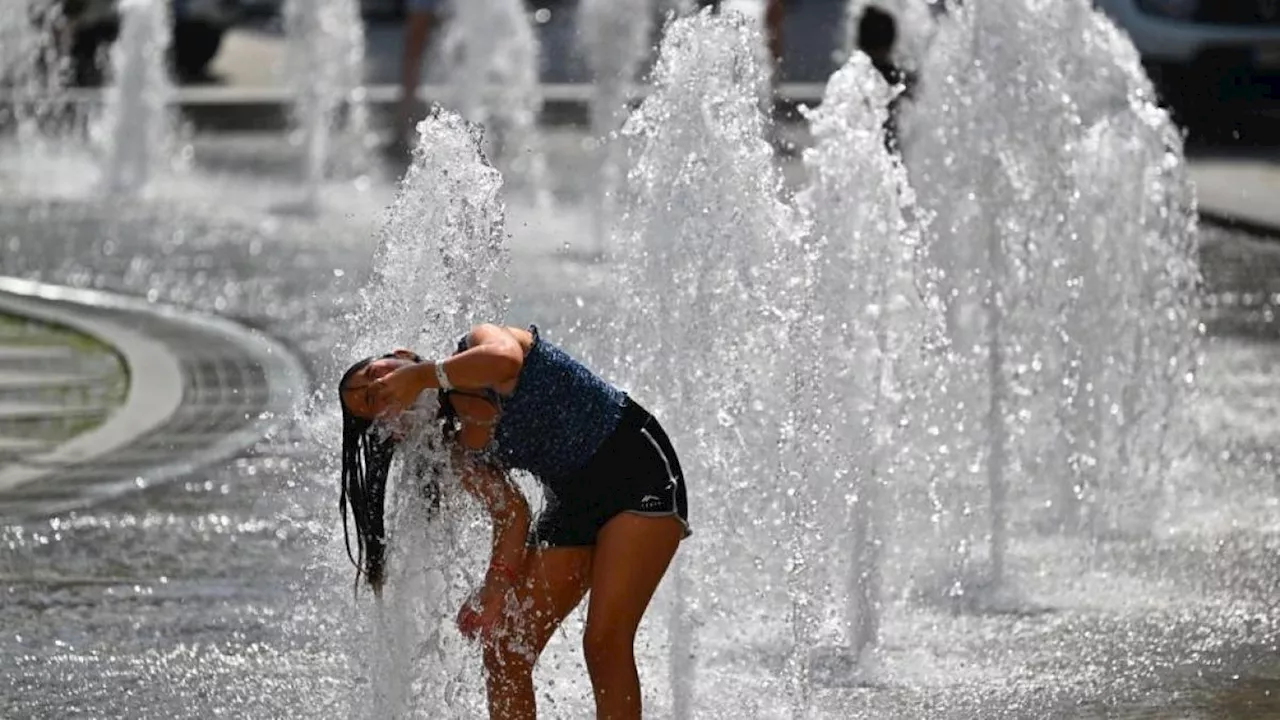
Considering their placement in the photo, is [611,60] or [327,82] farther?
[327,82]

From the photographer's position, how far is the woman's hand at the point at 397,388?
538 centimetres

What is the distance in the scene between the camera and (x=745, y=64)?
26.0 ft

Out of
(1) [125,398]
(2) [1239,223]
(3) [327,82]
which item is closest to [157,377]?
(1) [125,398]

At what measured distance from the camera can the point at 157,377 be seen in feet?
37.6

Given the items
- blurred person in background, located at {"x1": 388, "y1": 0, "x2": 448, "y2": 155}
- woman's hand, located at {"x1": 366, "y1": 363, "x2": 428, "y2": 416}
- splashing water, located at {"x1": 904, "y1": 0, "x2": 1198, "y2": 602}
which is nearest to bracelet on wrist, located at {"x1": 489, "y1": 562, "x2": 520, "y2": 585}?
woman's hand, located at {"x1": 366, "y1": 363, "x2": 428, "y2": 416}

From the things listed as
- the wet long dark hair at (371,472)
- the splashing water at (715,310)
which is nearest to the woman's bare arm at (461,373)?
the wet long dark hair at (371,472)

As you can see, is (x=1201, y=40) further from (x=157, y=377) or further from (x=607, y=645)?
(x=607, y=645)

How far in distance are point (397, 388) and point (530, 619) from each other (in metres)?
0.62

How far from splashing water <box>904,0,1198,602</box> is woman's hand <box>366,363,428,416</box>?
12.3ft

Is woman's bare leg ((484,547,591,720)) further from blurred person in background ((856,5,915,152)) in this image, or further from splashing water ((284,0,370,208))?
splashing water ((284,0,370,208))

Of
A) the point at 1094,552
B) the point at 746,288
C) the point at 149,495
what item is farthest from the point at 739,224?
the point at 149,495

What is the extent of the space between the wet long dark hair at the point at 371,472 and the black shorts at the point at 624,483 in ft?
0.87

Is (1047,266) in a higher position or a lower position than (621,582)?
higher

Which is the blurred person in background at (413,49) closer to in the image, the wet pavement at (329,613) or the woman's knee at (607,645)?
the wet pavement at (329,613)
